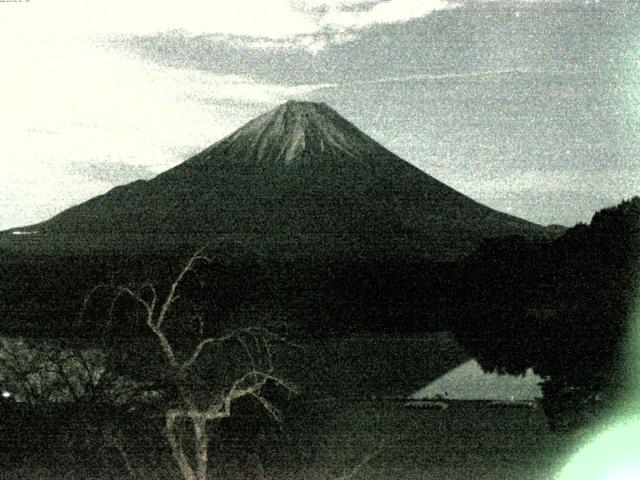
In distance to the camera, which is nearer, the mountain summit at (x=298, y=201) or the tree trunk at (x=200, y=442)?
the tree trunk at (x=200, y=442)

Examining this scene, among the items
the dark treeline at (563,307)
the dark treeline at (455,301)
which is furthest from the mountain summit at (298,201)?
the dark treeline at (563,307)

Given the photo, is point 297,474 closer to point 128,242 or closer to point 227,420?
point 227,420

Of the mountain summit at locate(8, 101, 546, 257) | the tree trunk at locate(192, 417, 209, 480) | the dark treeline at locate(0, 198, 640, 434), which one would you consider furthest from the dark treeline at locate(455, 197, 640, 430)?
the mountain summit at locate(8, 101, 546, 257)

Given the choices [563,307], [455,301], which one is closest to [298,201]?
[455,301]

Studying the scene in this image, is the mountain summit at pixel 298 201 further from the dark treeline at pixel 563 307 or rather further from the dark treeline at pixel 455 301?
the dark treeline at pixel 563 307

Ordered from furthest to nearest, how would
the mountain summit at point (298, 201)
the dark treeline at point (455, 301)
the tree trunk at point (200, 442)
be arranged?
the mountain summit at point (298, 201), the dark treeline at point (455, 301), the tree trunk at point (200, 442)

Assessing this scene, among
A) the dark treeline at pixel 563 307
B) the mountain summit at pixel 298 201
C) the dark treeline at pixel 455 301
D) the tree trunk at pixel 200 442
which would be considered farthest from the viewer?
the mountain summit at pixel 298 201

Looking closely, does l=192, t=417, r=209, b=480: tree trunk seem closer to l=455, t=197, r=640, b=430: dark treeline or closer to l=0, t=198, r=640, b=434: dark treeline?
l=0, t=198, r=640, b=434: dark treeline

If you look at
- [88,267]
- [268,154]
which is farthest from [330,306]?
[268,154]

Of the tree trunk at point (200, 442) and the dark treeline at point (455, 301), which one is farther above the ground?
the tree trunk at point (200, 442)
